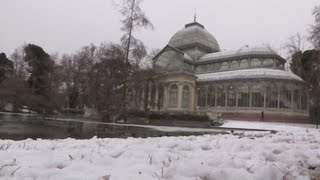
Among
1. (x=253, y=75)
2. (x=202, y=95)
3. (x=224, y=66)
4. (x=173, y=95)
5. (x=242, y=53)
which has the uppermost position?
(x=242, y=53)

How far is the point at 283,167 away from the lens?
4.79m

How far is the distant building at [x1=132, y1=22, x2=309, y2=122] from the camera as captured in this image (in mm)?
41625

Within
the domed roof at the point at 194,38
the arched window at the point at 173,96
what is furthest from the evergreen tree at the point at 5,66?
the arched window at the point at 173,96

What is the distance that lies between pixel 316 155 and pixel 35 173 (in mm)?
4933

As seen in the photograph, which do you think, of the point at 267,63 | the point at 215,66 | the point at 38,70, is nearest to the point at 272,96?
the point at 267,63

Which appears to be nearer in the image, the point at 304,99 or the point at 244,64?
the point at 304,99

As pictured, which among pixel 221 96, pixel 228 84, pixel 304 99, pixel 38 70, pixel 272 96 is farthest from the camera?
pixel 38 70

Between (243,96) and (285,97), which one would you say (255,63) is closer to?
(243,96)

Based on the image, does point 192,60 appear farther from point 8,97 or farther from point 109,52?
point 8,97

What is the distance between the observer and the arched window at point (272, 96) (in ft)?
136

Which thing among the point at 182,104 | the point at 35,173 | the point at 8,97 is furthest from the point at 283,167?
the point at 8,97

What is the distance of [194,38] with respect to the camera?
57344 mm

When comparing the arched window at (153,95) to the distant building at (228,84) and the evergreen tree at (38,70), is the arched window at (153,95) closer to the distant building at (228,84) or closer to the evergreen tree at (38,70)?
the distant building at (228,84)

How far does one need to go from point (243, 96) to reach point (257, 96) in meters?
1.76
